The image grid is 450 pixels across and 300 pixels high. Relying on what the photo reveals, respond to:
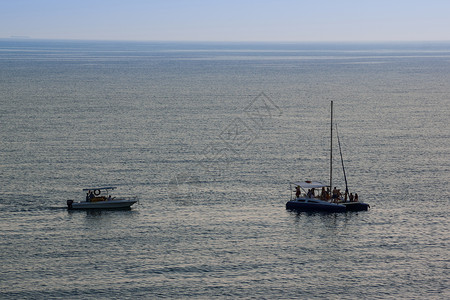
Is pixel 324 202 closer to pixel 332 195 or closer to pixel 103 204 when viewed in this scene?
pixel 332 195

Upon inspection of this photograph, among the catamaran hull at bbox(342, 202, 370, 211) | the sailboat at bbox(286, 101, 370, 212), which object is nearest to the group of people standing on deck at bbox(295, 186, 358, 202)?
the sailboat at bbox(286, 101, 370, 212)

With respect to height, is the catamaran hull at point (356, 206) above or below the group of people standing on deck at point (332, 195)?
below

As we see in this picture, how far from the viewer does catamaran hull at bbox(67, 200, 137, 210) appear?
95.1 metres

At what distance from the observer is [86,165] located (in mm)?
117062

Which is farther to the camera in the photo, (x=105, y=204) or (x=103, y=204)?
(x=105, y=204)

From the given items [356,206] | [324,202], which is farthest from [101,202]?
[356,206]

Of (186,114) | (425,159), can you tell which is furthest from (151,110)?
(425,159)

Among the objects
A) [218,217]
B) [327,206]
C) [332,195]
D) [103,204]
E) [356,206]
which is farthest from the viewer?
[332,195]

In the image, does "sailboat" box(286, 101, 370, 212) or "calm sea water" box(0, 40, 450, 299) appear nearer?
"calm sea water" box(0, 40, 450, 299)

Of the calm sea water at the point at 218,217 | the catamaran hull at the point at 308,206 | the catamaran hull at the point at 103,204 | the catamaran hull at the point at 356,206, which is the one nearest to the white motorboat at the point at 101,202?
the catamaran hull at the point at 103,204

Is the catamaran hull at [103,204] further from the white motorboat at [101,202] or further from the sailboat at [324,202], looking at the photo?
the sailboat at [324,202]

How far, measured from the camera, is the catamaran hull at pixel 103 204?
95.1 meters

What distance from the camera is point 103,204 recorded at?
96.4m

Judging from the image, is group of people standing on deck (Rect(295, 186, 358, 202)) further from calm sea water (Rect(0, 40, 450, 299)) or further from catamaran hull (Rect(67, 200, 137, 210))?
catamaran hull (Rect(67, 200, 137, 210))
